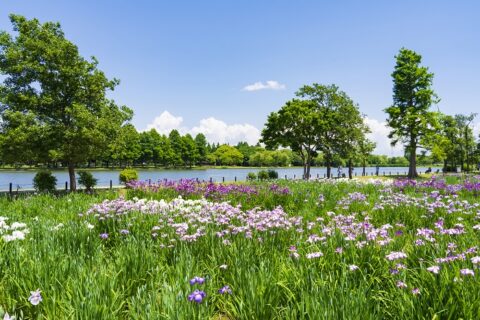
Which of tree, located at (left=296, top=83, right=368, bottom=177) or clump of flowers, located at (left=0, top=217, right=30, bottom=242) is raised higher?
tree, located at (left=296, top=83, right=368, bottom=177)

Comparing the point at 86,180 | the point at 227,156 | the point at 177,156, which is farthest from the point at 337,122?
the point at 227,156

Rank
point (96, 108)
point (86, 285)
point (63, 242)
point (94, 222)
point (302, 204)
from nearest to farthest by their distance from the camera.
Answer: point (86, 285)
point (63, 242)
point (94, 222)
point (302, 204)
point (96, 108)

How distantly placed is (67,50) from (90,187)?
10.5 meters

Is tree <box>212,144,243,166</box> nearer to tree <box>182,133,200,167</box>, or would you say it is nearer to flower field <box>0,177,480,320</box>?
tree <box>182,133,200,167</box>

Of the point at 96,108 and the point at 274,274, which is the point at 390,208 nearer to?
the point at 274,274

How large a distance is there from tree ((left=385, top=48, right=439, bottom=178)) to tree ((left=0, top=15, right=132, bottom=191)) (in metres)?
35.4

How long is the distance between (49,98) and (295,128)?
26.6 m

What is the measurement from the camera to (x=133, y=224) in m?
7.01

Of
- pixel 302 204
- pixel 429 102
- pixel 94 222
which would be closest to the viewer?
pixel 94 222

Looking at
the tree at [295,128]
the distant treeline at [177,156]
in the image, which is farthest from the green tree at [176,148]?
the tree at [295,128]

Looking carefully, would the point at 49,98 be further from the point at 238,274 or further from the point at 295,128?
the point at 295,128

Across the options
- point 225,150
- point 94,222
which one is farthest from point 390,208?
point 225,150

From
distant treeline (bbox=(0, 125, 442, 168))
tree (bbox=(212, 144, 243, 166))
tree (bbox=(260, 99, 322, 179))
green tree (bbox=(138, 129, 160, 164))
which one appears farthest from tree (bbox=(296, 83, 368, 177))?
tree (bbox=(212, 144, 243, 166))

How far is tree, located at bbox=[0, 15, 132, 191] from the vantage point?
19.7 metres
